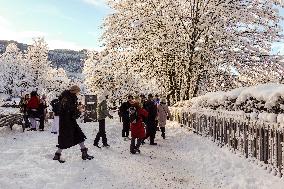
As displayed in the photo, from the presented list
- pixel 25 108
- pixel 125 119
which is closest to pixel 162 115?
pixel 125 119

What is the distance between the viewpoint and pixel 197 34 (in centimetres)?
2766

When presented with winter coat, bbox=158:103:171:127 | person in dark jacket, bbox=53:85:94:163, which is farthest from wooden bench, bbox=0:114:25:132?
person in dark jacket, bbox=53:85:94:163

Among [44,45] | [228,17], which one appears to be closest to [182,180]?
[228,17]

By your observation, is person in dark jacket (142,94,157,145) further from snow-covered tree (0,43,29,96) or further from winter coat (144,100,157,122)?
snow-covered tree (0,43,29,96)

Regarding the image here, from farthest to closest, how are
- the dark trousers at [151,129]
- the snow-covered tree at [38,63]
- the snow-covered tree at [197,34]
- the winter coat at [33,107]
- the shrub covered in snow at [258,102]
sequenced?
the snow-covered tree at [38,63]
the snow-covered tree at [197,34]
the winter coat at [33,107]
the dark trousers at [151,129]
the shrub covered in snow at [258,102]

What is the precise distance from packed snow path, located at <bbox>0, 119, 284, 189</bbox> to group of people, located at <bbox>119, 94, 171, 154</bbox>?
0.60 m

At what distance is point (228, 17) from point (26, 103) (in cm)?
1296

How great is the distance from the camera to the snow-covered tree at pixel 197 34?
87.0 ft

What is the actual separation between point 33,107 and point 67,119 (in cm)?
941

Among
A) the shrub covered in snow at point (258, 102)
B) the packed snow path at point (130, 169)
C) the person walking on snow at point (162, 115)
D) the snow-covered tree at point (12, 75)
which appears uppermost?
the snow-covered tree at point (12, 75)

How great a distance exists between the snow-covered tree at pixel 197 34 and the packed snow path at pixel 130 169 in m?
12.4

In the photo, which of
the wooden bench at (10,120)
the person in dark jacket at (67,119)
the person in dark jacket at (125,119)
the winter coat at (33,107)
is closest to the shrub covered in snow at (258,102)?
the person in dark jacket at (125,119)

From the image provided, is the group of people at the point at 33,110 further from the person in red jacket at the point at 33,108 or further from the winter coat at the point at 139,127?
the winter coat at the point at 139,127

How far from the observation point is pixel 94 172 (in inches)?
404
